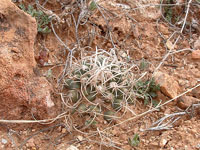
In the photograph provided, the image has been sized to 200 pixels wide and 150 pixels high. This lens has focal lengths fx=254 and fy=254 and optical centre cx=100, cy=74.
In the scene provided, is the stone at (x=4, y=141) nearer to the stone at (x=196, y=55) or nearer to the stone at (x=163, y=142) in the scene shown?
the stone at (x=163, y=142)

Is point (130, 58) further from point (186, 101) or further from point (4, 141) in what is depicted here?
point (4, 141)

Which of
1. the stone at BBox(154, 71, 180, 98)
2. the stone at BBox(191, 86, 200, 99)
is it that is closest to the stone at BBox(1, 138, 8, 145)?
the stone at BBox(154, 71, 180, 98)

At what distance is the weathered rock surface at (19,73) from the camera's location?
1.70 m

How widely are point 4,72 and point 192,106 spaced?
1.48 metres

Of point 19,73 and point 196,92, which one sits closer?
point 19,73

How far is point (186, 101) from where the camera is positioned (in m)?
2.16

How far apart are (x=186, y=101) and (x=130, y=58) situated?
708 millimetres

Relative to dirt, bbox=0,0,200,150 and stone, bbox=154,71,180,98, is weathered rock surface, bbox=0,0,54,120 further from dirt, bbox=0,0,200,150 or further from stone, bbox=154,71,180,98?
stone, bbox=154,71,180,98

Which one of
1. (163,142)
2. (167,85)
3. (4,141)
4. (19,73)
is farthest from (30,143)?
(167,85)

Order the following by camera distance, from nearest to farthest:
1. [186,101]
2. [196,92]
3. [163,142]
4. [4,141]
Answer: [4,141], [163,142], [186,101], [196,92]

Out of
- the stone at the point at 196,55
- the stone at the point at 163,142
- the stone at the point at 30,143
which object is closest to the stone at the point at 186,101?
the stone at the point at 163,142

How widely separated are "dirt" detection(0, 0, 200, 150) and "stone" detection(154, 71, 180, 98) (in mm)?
48

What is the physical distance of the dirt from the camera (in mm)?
1790

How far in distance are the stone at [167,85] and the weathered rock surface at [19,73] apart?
96 centimetres
